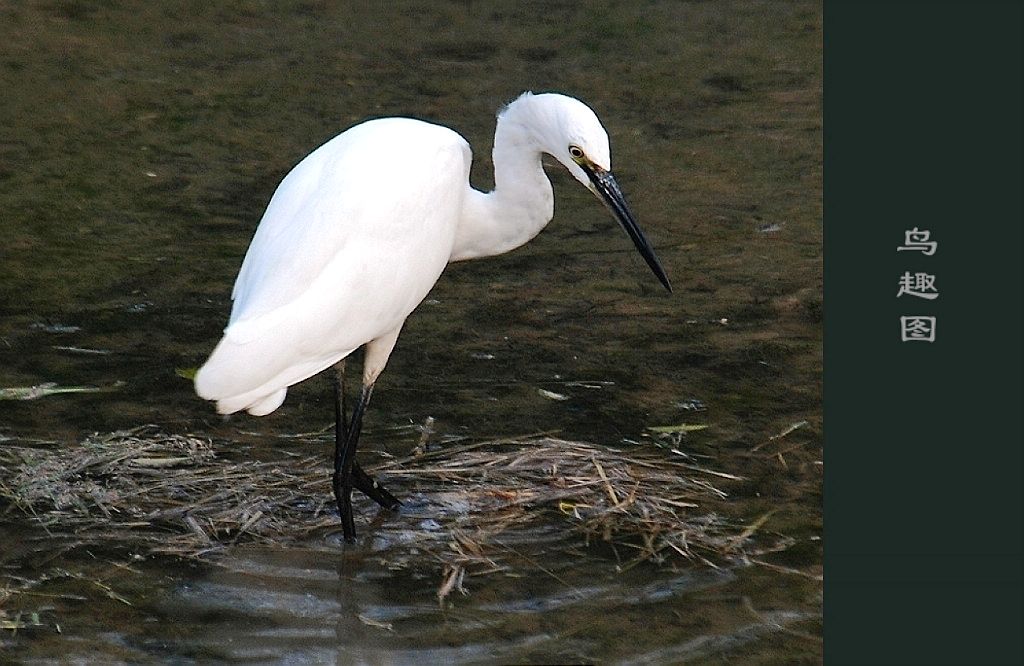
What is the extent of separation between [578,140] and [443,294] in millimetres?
1961

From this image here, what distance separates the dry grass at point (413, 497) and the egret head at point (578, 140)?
692 millimetres

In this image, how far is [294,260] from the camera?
3.96m

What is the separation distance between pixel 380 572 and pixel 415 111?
427 centimetres

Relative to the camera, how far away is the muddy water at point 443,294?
388cm

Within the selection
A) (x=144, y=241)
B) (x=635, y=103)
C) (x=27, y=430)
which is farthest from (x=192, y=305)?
(x=635, y=103)

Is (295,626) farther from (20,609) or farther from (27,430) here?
(27,430)

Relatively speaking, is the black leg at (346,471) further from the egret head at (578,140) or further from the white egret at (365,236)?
the egret head at (578,140)

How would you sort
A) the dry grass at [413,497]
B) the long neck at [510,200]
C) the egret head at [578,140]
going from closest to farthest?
the egret head at [578,140] < the dry grass at [413,497] < the long neck at [510,200]

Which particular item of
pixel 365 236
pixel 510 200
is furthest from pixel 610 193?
pixel 365 236

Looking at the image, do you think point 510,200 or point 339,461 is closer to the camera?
point 339,461

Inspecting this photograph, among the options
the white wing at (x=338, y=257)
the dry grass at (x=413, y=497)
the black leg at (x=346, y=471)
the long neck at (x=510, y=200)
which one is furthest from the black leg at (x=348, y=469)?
the long neck at (x=510, y=200)

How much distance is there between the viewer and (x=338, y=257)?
4.00 metres

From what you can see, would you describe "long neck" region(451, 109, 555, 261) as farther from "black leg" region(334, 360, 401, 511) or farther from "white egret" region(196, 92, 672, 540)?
"black leg" region(334, 360, 401, 511)

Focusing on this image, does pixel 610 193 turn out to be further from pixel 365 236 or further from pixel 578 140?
pixel 365 236
